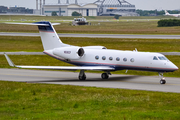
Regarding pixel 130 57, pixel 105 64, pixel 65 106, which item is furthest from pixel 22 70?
pixel 65 106

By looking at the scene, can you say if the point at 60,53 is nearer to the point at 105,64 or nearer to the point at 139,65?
the point at 105,64

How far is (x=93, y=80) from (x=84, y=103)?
31.4ft

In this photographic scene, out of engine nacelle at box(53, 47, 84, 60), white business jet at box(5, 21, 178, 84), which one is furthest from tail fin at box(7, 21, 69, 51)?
engine nacelle at box(53, 47, 84, 60)

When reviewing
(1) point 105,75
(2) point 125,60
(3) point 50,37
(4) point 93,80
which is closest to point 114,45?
(3) point 50,37

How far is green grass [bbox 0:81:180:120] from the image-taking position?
50.2ft

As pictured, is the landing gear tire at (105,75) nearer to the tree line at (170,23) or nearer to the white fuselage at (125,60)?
the white fuselage at (125,60)

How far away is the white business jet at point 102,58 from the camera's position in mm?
25328

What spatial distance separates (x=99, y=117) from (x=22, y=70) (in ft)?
66.4

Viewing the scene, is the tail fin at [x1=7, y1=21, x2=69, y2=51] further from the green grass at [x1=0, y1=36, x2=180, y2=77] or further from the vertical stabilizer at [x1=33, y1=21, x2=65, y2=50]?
the green grass at [x1=0, y1=36, x2=180, y2=77]

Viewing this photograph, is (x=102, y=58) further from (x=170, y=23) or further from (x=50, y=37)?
A: (x=170, y=23)

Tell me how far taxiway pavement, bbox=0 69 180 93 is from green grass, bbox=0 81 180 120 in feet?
8.06

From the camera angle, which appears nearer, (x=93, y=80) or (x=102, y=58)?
(x=102, y=58)

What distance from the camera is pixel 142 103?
59.4 ft

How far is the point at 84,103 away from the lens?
18.2 meters
